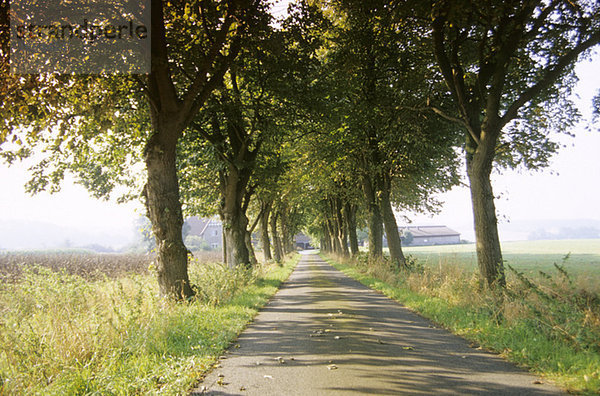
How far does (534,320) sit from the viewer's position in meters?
6.22

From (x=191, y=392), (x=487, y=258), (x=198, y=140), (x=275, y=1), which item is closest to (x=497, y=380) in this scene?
(x=191, y=392)

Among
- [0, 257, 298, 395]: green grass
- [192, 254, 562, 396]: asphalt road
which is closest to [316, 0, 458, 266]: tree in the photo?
[192, 254, 562, 396]: asphalt road

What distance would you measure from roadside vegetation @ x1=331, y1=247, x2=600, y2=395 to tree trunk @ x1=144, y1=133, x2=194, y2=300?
6080 mm

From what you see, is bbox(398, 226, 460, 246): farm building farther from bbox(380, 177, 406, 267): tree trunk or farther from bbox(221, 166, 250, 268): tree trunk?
bbox(221, 166, 250, 268): tree trunk

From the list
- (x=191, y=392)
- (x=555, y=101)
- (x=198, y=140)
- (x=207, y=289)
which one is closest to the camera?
(x=191, y=392)

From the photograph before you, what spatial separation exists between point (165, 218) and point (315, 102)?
21.8ft

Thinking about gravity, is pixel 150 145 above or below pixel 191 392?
above

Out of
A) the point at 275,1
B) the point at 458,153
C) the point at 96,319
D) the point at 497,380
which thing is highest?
the point at 275,1

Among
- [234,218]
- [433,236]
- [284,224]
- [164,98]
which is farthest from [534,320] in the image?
[433,236]

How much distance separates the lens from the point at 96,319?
231 inches

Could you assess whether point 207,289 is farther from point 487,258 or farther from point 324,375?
point 487,258

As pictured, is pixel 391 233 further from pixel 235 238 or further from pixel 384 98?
pixel 235 238

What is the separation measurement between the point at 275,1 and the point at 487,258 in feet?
29.8

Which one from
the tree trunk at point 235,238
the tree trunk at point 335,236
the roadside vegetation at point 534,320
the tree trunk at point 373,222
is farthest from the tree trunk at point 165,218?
the tree trunk at point 335,236
